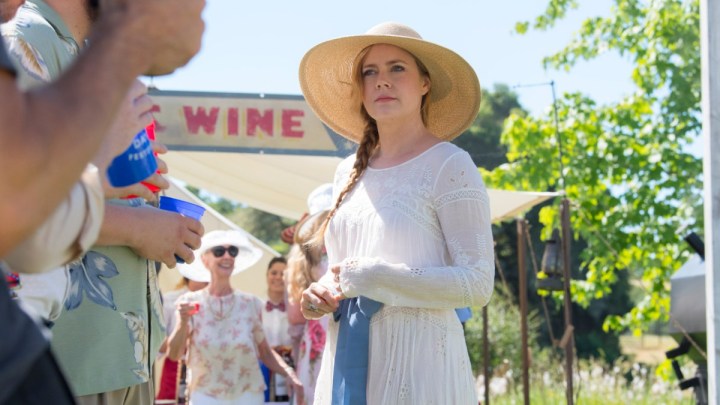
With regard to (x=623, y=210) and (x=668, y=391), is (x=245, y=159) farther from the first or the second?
(x=668, y=391)

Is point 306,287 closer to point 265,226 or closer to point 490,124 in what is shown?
point 265,226

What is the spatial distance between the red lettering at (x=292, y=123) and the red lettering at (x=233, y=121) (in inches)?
14.0

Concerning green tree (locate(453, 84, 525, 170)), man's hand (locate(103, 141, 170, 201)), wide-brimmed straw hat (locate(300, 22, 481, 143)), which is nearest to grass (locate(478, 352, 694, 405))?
wide-brimmed straw hat (locate(300, 22, 481, 143))

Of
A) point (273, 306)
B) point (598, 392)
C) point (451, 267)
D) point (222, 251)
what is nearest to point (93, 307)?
point (451, 267)

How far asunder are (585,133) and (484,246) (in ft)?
31.0

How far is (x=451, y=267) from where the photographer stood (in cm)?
305

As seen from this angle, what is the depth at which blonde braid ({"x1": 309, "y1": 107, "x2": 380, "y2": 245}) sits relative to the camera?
3404 millimetres

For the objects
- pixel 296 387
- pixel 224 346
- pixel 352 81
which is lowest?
pixel 296 387

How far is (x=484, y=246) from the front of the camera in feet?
10.2

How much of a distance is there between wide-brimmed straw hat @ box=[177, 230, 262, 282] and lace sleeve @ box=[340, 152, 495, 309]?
397 centimetres

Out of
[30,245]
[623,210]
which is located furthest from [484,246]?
[623,210]

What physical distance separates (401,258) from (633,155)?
9.15 metres

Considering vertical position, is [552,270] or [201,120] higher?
[201,120]

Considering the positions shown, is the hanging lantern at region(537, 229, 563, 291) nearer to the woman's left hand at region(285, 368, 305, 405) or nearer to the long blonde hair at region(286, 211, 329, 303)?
the woman's left hand at region(285, 368, 305, 405)
